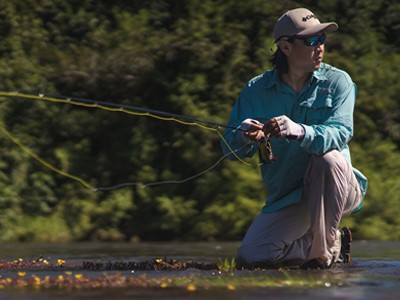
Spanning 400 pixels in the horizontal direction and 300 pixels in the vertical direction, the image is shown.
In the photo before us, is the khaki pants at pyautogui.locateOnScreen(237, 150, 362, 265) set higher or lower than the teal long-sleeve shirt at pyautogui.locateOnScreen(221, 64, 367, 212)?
lower

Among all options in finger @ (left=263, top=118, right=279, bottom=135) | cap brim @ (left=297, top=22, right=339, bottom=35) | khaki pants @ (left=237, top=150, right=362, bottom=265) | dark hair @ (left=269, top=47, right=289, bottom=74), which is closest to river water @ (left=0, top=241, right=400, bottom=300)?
khaki pants @ (left=237, top=150, right=362, bottom=265)

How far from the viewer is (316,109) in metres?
7.45

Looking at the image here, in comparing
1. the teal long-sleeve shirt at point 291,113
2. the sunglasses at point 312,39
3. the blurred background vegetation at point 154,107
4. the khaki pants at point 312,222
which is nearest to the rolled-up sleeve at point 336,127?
the teal long-sleeve shirt at point 291,113

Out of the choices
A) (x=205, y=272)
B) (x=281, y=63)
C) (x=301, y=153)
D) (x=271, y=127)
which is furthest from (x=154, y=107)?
(x=205, y=272)

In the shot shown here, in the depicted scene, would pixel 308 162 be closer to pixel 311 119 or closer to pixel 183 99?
pixel 311 119

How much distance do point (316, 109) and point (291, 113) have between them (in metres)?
0.17

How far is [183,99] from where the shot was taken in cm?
1180

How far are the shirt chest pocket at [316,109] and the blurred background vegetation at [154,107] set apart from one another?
3493mm

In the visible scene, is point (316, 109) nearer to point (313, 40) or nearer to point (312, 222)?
point (313, 40)

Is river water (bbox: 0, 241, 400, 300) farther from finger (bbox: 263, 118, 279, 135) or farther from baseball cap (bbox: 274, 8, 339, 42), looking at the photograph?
baseball cap (bbox: 274, 8, 339, 42)

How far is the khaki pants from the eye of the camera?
7.18 metres

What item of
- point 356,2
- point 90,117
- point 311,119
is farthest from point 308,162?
point 356,2

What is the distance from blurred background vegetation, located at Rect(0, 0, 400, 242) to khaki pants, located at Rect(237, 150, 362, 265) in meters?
3.25

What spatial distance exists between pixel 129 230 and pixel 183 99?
1501 millimetres
